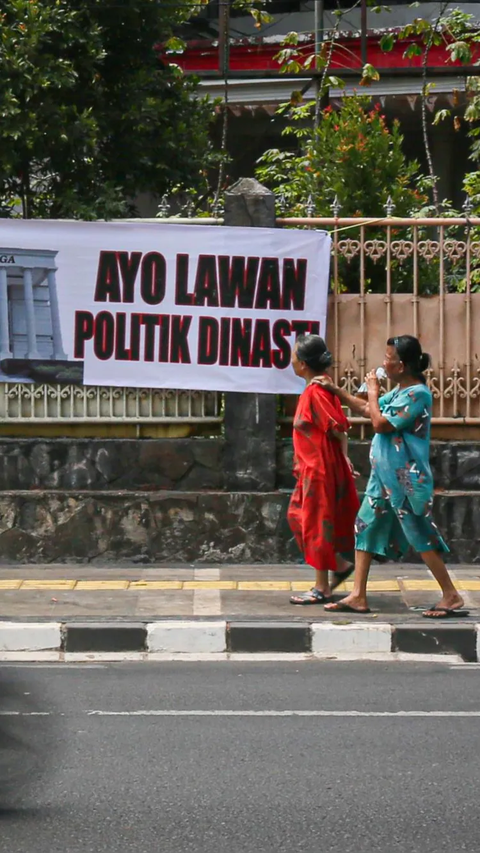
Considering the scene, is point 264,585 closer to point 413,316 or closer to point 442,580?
point 442,580

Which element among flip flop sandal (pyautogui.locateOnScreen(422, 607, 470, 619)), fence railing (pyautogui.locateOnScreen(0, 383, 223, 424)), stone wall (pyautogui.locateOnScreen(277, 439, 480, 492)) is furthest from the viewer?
fence railing (pyautogui.locateOnScreen(0, 383, 223, 424))

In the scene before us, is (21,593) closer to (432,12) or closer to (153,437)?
(153,437)

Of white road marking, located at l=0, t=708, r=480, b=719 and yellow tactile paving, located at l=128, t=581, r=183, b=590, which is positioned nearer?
white road marking, located at l=0, t=708, r=480, b=719

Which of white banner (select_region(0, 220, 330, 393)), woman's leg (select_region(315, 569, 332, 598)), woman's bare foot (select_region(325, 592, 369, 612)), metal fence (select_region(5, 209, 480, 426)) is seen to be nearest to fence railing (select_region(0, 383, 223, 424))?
metal fence (select_region(5, 209, 480, 426))

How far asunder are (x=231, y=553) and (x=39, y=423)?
5.60ft

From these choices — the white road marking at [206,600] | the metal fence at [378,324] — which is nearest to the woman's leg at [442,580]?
the white road marking at [206,600]

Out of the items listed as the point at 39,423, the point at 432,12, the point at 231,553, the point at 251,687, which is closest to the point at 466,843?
the point at 251,687

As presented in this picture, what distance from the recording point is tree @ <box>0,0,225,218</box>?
9539 millimetres

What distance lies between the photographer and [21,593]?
8.35 metres

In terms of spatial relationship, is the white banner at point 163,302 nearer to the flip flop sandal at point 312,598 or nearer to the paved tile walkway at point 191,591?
the paved tile walkway at point 191,591

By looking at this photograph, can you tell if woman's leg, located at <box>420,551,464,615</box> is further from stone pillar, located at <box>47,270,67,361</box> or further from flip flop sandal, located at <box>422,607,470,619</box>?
stone pillar, located at <box>47,270,67,361</box>

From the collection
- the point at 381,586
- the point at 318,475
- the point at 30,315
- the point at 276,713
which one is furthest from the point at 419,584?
the point at 30,315

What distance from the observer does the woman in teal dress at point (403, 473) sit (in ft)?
24.5

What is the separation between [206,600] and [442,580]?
1.50 metres
